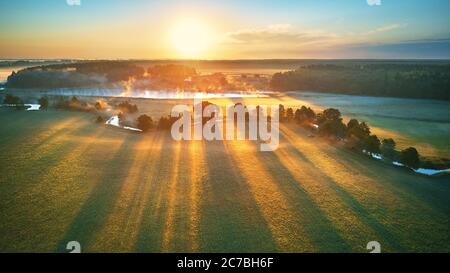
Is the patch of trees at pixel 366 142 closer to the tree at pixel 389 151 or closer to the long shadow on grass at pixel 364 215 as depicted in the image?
the tree at pixel 389 151

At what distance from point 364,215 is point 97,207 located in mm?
15193

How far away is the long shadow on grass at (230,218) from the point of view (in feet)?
50.3

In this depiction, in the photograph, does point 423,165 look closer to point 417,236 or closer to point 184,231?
point 417,236

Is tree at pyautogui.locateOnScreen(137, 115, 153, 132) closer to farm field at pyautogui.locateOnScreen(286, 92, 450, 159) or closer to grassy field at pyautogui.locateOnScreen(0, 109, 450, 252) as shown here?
grassy field at pyautogui.locateOnScreen(0, 109, 450, 252)

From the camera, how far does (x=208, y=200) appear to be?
777 inches

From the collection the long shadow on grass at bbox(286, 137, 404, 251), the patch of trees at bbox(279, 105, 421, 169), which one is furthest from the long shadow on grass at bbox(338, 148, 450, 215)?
the long shadow on grass at bbox(286, 137, 404, 251)

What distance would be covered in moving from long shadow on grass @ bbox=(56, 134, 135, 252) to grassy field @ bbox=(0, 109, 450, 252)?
0.06m

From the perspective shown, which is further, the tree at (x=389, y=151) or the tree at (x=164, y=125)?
the tree at (x=164, y=125)

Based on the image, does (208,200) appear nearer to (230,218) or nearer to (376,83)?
(230,218)

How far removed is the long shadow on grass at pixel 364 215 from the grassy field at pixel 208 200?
0.06m

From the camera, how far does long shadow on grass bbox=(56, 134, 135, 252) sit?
15.5 m

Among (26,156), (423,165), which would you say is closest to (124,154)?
(26,156)

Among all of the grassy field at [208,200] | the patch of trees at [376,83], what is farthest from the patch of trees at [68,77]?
the grassy field at [208,200]

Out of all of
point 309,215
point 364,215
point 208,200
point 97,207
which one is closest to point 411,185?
point 364,215
